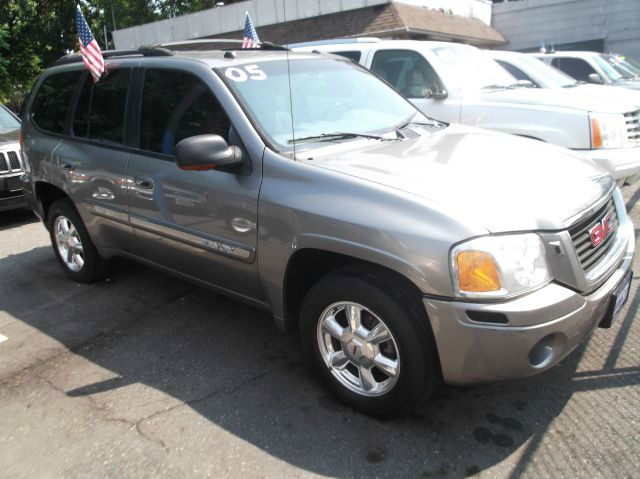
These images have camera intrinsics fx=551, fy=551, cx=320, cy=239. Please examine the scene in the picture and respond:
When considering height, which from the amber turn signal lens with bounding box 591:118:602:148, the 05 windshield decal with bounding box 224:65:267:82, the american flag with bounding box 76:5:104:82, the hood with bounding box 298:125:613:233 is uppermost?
the american flag with bounding box 76:5:104:82

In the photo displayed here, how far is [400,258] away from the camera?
94.5 inches

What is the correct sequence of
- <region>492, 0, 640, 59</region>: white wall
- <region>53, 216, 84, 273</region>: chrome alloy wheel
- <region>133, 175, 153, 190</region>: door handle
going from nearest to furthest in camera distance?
<region>133, 175, 153, 190</region>: door handle
<region>53, 216, 84, 273</region>: chrome alloy wheel
<region>492, 0, 640, 59</region>: white wall

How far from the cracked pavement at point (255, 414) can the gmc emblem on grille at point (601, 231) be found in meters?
0.82

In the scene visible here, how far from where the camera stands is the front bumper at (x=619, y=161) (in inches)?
207

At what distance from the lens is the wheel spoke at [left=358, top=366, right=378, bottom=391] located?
278cm

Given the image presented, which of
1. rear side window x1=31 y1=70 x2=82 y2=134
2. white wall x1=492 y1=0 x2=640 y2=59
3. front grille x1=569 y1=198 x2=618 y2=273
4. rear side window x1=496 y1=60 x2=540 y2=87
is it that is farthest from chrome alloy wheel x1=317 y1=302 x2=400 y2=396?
white wall x1=492 y1=0 x2=640 y2=59

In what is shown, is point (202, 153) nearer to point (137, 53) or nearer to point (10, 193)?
point (137, 53)

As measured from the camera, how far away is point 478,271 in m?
2.28

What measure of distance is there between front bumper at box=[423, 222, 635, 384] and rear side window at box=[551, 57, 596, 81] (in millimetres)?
10126

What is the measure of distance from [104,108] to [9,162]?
150 inches

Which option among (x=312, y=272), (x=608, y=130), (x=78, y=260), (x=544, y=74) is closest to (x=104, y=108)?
(x=78, y=260)

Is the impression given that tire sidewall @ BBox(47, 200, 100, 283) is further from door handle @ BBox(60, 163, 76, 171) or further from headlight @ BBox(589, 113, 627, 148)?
headlight @ BBox(589, 113, 627, 148)

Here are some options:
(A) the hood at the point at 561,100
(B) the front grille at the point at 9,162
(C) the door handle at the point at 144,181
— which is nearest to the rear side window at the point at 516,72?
(A) the hood at the point at 561,100

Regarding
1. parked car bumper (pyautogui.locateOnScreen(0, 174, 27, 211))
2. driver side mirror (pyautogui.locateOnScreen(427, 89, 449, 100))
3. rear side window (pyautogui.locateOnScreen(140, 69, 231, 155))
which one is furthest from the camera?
parked car bumper (pyautogui.locateOnScreen(0, 174, 27, 211))
